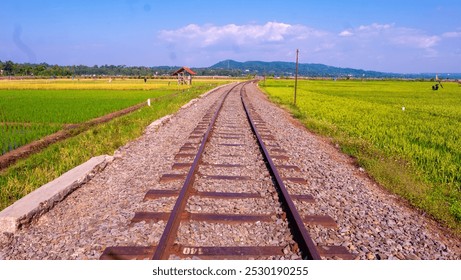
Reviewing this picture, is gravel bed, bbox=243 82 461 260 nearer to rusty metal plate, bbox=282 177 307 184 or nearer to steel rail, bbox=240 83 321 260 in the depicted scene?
rusty metal plate, bbox=282 177 307 184

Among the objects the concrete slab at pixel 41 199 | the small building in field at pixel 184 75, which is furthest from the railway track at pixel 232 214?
the small building in field at pixel 184 75

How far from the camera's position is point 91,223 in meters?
4.47

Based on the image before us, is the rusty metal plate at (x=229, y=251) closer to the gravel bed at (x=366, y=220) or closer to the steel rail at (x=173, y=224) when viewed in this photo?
the steel rail at (x=173, y=224)

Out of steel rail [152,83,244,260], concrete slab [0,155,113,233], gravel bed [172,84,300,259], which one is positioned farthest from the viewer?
concrete slab [0,155,113,233]

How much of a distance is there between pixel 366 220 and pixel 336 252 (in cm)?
120

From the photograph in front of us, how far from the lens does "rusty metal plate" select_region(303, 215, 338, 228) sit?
4383 mm

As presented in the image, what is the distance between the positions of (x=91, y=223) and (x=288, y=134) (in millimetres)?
8202

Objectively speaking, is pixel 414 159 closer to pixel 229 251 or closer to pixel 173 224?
pixel 229 251

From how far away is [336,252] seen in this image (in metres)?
3.68

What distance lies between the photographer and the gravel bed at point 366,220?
3910 mm

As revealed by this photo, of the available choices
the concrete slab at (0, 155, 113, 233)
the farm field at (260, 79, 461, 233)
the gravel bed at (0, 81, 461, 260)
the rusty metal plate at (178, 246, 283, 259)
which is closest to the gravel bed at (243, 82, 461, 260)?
the gravel bed at (0, 81, 461, 260)

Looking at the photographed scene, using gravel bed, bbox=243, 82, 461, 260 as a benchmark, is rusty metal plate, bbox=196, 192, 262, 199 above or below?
above

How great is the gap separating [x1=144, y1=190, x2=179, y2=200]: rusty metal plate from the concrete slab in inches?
54.4
